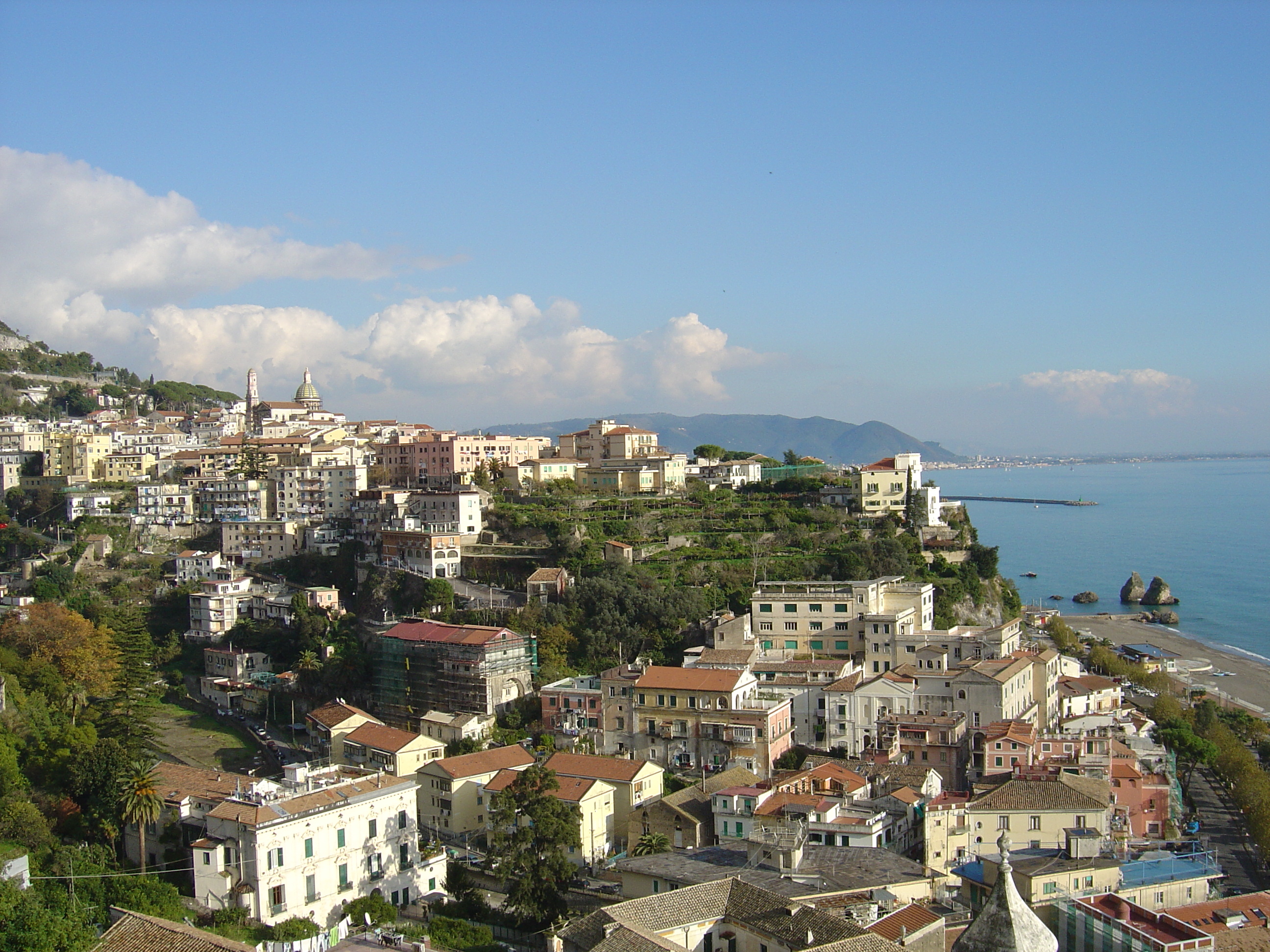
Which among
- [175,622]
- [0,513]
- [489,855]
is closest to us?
[489,855]

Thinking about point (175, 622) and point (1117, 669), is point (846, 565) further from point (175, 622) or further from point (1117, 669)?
point (175, 622)

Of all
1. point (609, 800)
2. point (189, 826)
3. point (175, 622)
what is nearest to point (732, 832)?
point (609, 800)

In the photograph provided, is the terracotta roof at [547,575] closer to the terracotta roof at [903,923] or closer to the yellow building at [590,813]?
the yellow building at [590,813]

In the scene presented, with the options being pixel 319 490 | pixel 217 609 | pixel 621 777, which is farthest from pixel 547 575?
pixel 319 490

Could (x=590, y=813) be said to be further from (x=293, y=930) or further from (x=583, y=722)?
(x=293, y=930)

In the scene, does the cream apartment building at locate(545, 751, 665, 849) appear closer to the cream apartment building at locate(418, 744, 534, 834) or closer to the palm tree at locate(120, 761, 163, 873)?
the cream apartment building at locate(418, 744, 534, 834)

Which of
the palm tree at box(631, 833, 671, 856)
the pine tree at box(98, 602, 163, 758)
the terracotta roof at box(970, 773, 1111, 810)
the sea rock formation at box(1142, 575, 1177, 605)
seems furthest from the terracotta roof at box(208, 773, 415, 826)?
the sea rock formation at box(1142, 575, 1177, 605)

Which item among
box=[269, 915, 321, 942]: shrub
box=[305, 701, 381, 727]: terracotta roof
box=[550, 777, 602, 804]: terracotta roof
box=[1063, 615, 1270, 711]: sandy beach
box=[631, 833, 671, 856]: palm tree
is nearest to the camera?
box=[269, 915, 321, 942]: shrub
